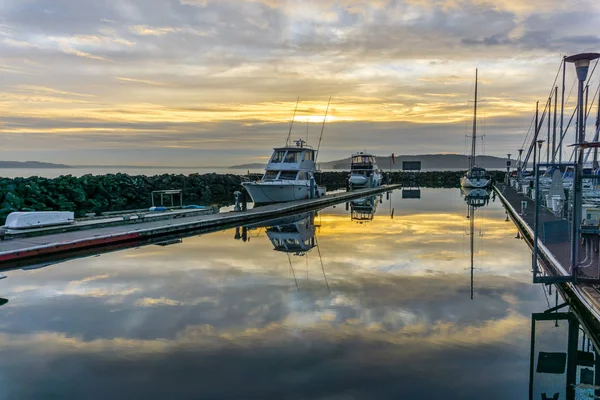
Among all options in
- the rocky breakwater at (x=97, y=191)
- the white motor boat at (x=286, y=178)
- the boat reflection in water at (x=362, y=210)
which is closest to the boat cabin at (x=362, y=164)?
the rocky breakwater at (x=97, y=191)

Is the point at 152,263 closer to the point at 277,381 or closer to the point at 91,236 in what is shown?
the point at 91,236

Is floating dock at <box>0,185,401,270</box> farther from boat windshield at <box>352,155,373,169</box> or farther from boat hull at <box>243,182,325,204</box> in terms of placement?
boat windshield at <box>352,155,373,169</box>

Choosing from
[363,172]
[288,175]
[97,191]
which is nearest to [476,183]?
[363,172]

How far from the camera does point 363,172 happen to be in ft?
171

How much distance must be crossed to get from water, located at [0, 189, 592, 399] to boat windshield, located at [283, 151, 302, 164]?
1688cm

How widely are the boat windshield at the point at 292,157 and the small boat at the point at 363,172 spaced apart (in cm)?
1747

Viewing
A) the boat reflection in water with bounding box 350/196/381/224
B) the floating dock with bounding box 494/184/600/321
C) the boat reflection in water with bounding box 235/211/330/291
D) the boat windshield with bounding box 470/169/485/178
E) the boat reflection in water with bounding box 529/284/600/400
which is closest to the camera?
the boat reflection in water with bounding box 529/284/600/400

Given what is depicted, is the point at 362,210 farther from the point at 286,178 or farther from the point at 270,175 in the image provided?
the point at 270,175

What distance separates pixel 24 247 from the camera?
1398cm

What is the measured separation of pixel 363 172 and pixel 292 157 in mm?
20503

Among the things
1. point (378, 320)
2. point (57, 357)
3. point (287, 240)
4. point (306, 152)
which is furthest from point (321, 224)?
point (57, 357)

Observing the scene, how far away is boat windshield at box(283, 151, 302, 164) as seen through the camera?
32.8 metres

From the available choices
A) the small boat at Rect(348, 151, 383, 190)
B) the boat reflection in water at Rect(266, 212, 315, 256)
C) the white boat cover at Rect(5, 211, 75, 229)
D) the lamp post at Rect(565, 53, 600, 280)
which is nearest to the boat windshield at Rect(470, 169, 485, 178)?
the small boat at Rect(348, 151, 383, 190)

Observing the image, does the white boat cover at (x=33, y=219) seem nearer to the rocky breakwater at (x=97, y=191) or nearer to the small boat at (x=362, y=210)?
the rocky breakwater at (x=97, y=191)
